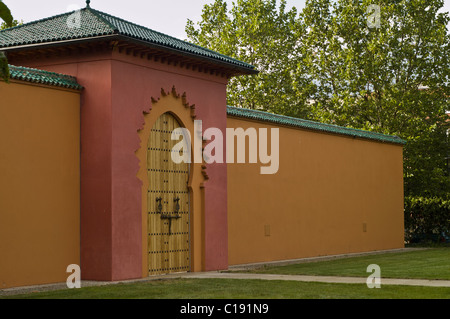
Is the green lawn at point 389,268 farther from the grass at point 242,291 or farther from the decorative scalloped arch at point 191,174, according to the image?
the grass at point 242,291

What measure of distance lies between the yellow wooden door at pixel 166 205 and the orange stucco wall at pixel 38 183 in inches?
58.9

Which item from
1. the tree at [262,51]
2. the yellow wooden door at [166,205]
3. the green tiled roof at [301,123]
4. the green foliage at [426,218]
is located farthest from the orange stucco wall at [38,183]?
the tree at [262,51]

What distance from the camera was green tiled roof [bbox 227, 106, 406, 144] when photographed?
54.2 feet

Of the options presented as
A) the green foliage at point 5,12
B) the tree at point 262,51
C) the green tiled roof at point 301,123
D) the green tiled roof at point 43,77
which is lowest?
the green foliage at point 5,12

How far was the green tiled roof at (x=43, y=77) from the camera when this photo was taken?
11523 mm

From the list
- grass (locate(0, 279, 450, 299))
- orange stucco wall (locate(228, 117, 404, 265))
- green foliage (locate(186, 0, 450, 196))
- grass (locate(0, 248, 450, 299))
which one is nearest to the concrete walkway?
grass (locate(0, 248, 450, 299))

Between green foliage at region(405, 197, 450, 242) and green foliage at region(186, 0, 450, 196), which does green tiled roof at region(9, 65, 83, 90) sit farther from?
green foliage at region(186, 0, 450, 196)

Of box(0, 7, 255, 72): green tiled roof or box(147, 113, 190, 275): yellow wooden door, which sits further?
box(147, 113, 190, 275): yellow wooden door

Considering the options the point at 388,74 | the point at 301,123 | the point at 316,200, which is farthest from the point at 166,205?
the point at 388,74

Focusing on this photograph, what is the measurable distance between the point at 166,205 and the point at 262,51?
23846 millimetres

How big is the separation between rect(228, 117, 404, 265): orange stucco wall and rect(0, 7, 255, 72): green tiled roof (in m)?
2.99
